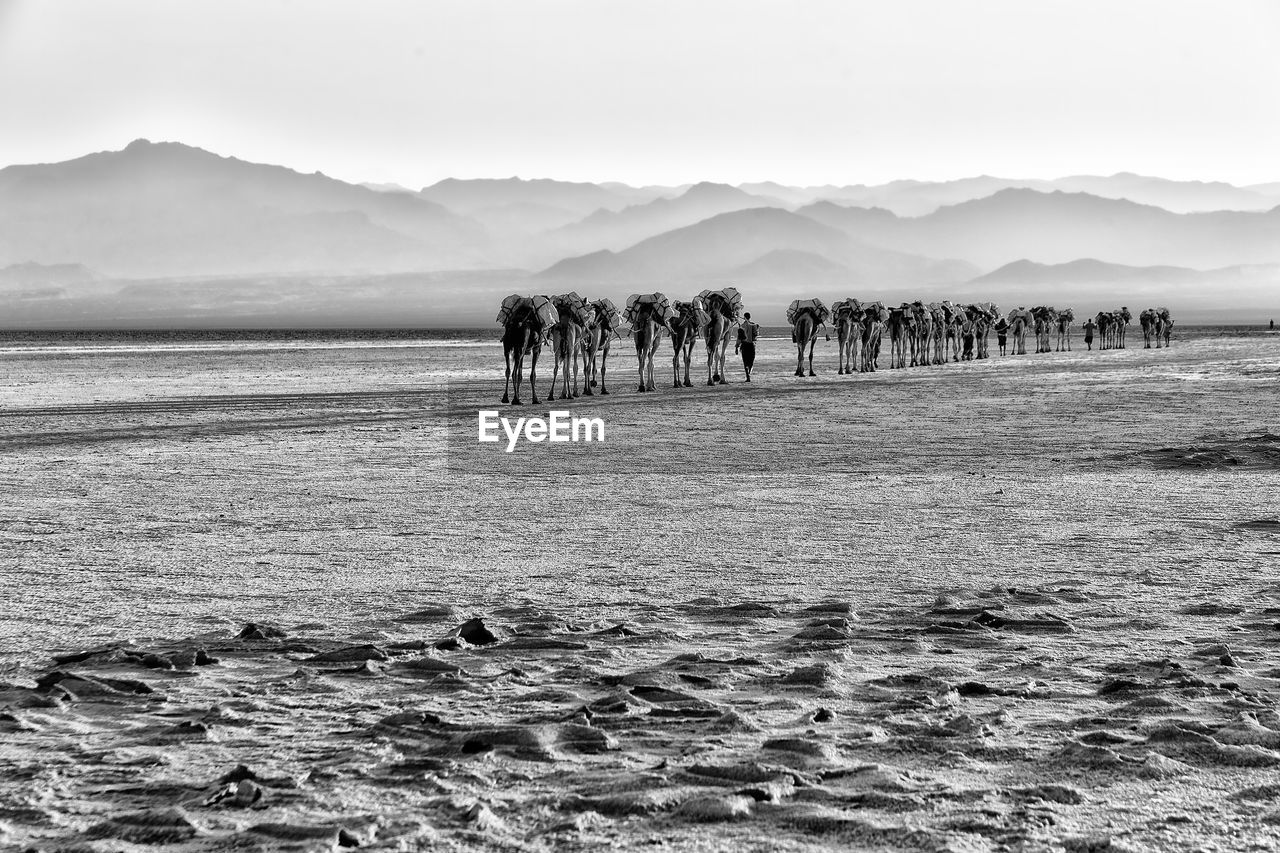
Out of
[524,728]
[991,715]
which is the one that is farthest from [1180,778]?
[524,728]

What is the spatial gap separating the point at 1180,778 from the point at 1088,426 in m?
18.7

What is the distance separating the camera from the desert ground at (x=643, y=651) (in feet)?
17.1

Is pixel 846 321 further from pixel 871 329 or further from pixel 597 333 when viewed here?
pixel 597 333

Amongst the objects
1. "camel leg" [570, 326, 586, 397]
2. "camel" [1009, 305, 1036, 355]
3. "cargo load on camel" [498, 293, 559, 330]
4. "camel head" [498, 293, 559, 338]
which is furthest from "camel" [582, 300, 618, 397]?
"camel" [1009, 305, 1036, 355]

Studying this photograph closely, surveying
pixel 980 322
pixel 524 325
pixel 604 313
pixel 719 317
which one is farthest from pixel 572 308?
pixel 980 322

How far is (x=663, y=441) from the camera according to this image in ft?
70.6

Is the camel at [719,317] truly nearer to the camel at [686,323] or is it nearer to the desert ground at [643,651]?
the camel at [686,323]

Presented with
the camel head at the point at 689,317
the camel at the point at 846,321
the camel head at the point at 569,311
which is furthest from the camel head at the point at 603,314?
the camel at the point at 846,321

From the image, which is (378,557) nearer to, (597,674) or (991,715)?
(597,674)

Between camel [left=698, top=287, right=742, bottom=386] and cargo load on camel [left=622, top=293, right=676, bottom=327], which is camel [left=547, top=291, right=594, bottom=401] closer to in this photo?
cargo load on camel [left=622, top=293, right=676, bottom=327]

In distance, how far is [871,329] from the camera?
51.4 metres
